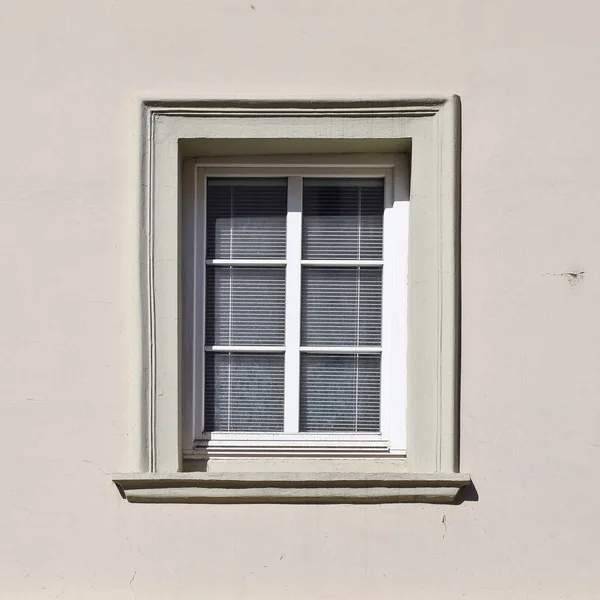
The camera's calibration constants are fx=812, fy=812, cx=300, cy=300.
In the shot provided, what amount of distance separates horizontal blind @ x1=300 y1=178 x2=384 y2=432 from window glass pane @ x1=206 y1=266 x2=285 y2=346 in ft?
0.45

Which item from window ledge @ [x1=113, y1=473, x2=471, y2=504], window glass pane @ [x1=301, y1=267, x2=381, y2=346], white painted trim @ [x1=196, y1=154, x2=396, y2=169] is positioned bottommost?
window ledge @ [x1=113, y1=473, x2=471, y2=504]

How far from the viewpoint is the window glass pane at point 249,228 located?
4.14 metres

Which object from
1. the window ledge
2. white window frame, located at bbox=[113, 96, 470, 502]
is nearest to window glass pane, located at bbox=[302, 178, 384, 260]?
white window frame, located at bbox=[113, 96, 470, 502]

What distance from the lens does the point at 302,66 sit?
154 inches

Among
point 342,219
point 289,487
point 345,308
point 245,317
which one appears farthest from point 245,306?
point 289,487

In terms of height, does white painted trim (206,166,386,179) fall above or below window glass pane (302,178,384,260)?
above

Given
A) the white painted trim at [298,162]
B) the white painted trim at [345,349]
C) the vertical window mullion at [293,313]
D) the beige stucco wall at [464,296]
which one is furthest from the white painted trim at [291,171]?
the white painted trim at [345,349]

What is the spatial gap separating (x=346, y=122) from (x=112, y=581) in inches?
97.4

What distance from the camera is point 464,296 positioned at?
153 inches

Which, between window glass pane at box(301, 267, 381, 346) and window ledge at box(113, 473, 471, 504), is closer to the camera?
window ledge at box(113, 473, 471, 504)

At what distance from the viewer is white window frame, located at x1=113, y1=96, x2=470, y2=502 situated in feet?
12.6

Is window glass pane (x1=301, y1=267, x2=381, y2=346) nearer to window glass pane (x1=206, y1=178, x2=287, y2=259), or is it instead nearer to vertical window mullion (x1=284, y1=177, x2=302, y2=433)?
vertical window mullion (x1=284, y1=177, x2=302, y2=433)

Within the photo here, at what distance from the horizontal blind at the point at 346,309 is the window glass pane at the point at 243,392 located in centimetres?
21

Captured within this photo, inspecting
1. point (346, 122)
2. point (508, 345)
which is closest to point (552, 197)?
point (508, 345)
